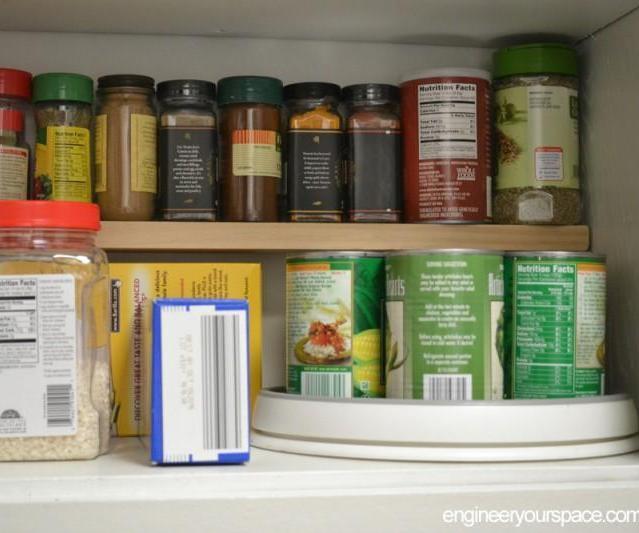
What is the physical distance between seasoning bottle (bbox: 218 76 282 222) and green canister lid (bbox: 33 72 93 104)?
0.14 m

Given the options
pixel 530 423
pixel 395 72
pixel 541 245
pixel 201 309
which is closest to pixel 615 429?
pixel 530 423

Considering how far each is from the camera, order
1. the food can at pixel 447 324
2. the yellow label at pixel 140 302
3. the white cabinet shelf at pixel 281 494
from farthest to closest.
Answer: the yellow label at pixel 140 302 < the food can at pixel 447 324 < the white cabinet shelf at pixel 281 494

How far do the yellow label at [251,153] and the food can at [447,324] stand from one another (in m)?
0.21

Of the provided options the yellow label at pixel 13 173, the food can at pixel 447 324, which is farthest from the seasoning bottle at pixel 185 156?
the food can at pixel 447 324

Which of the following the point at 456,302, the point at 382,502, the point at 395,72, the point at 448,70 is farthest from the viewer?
the point at 395,72

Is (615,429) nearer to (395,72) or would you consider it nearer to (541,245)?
(541,245)

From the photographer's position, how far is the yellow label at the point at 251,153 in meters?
1.03

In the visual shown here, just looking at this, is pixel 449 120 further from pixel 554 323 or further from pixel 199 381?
pixel 199 381

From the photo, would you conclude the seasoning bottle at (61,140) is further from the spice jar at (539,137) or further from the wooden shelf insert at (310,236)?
the spice jar at (539,137)

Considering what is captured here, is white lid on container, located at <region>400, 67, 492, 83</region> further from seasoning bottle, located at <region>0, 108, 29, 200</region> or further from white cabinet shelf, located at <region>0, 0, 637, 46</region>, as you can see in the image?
seasoning bottle, located at <region>0, 108, 29, 200</region>

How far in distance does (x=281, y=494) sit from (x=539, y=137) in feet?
1.63

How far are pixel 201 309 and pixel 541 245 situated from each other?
419 mm

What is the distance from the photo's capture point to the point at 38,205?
85 centimetres

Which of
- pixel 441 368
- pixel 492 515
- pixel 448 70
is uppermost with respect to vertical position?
pixel 448 70
